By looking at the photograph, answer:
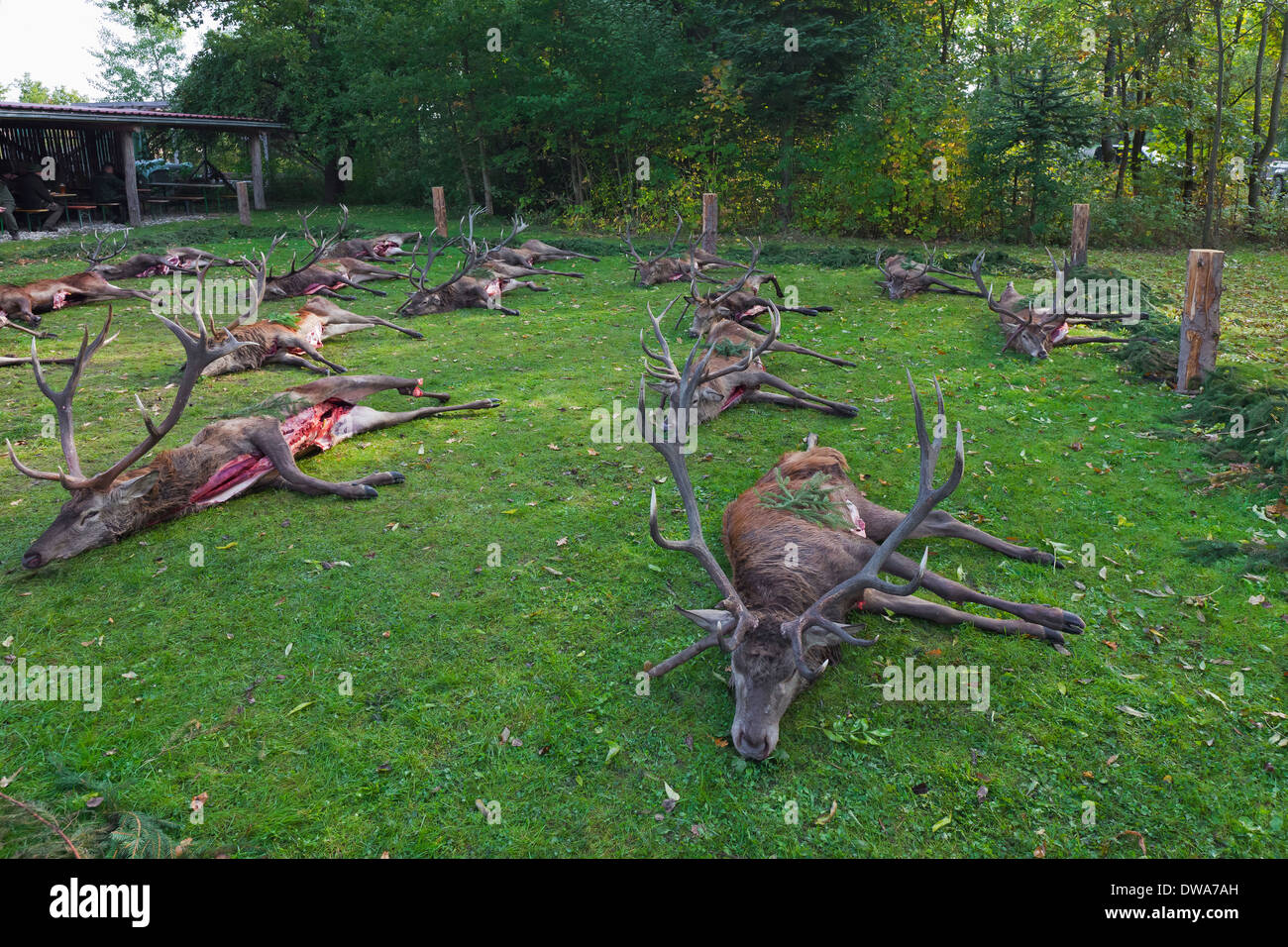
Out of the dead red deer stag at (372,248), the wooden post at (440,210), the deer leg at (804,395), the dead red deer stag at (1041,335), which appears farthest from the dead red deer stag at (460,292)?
the dead red deer stag at (1041,335)

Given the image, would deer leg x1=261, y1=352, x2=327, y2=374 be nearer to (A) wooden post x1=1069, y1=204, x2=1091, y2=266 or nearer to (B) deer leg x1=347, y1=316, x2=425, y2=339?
(B) deer leg x1=347, y1=316, x2=425, y2=339

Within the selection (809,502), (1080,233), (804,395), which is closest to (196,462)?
(809,502)

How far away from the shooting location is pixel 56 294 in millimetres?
12023

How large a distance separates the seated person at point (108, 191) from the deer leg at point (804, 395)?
22.1 meters

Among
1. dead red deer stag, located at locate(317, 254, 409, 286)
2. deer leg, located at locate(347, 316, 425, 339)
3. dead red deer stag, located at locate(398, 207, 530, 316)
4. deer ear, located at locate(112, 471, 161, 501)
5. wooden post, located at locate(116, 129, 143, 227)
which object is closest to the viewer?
deer ear, located at locate(112, 471, 161, 501)

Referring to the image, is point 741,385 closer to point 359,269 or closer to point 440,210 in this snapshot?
point 359,269

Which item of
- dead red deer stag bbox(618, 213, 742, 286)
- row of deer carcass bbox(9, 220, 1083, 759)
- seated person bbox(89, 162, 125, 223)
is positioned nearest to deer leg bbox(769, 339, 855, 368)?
row of deer carcass bbox(9, 220, 1083, 759)

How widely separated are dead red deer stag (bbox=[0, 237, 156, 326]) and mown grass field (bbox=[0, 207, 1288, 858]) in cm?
503

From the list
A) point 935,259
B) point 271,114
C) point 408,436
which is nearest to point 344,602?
point 408,436

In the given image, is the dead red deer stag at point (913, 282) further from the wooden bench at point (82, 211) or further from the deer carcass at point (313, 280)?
the wooden bench at point (82, 211)

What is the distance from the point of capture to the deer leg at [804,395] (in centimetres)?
760

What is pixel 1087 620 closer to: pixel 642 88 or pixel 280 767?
pixel 280 767

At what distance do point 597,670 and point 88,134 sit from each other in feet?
92.2

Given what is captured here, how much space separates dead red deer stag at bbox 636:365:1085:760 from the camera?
350 centimetres
